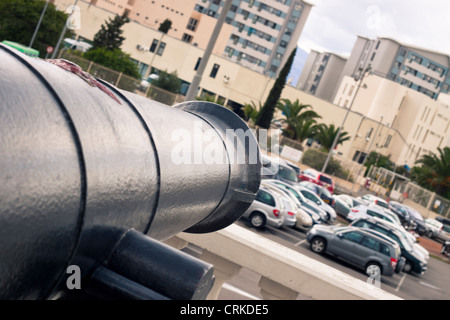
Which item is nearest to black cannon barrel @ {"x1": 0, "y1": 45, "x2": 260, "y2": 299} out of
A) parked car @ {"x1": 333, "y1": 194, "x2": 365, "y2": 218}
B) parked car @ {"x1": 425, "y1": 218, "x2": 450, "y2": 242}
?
parked car @ {"x1": 333, "y1": 194, "x2": 365, "y2": 218}

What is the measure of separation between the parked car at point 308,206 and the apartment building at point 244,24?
57.1 m

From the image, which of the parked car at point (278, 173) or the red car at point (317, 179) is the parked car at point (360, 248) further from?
the red car at point (317, 179)

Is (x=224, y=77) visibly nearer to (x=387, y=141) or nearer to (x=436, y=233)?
(x=387, y=141)

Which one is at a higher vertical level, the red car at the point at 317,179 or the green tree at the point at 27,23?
the green tree at the point at 27,23

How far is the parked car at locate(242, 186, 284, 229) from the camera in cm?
1911

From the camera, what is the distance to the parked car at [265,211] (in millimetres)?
19109

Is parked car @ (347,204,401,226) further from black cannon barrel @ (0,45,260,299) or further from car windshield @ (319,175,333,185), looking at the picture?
black cannon barrel @ (0,45,260,299)

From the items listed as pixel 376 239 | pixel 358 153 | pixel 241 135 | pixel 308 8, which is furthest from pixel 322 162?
pixel 308 8

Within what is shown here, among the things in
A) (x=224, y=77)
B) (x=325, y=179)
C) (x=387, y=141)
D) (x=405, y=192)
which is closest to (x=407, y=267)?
(x=325, y=179)

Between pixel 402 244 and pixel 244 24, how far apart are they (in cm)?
7172

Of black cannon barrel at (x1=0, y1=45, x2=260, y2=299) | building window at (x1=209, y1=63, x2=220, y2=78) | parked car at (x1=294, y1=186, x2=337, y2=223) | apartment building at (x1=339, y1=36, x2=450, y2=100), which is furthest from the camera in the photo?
apartment building at (x1=339, y1=36, x2=450, y2=100)

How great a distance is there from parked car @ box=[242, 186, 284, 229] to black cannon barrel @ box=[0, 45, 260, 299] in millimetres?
16938

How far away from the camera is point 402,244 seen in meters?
22.3

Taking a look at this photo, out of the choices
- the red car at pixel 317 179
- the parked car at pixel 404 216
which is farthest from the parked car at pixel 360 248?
the parked car at pixel 404 216
